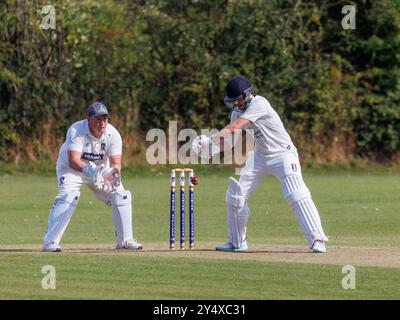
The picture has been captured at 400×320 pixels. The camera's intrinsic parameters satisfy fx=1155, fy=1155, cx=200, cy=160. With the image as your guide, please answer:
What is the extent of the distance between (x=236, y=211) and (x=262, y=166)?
2.06ft

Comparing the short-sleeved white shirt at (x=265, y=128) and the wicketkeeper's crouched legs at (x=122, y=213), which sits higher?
the short-sleeved white shirt at (x=265, y=128)

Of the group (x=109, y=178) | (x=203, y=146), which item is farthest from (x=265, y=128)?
(x=109, y=178)

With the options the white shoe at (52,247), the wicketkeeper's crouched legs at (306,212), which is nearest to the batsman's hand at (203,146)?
the wicketkeeper's crouched legs at (306,212)

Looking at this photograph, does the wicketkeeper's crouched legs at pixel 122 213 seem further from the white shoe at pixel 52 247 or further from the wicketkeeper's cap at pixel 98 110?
the wicketkeeper's cap at pixel 98 110

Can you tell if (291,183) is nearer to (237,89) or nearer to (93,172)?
(237,89)

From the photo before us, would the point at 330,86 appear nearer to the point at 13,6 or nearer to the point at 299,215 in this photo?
the point at 13,6

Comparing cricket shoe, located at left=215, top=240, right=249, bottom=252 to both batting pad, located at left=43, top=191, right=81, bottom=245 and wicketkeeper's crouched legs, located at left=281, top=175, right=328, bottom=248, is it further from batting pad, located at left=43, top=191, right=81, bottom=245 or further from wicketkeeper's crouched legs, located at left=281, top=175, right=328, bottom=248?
batting pad, located at left=43, top=191, right=81, bottom=245

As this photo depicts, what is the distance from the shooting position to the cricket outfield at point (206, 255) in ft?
36.0

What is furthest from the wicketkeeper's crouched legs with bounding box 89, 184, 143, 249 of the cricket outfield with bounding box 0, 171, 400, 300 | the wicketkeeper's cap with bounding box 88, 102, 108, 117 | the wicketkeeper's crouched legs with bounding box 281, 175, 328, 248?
the wicketkeeper's crouched legs with bounding box 281, 175, 328, 248

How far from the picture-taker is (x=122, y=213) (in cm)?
1427

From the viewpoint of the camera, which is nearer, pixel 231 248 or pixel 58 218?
pixel 58 218

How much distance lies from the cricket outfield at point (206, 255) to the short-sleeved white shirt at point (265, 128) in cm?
128

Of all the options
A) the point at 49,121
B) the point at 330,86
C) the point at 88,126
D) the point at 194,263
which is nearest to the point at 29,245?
the point at 88,126

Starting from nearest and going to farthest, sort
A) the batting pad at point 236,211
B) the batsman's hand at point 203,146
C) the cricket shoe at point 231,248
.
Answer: the batsman's hand at point 203,146 < the batting pad at point 236,211 < the cricket shoe at point 231,248
